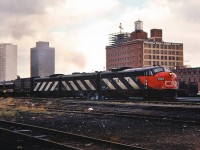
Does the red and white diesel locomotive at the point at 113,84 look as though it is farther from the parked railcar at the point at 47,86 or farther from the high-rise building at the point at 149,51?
Answer: the high-rise building at the point at 149,51

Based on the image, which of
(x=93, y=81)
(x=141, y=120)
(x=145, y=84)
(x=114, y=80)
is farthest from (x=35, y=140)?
(x=93, y=81)

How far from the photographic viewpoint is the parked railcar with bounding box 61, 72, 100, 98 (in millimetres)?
39378

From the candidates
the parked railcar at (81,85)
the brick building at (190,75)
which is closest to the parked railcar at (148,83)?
the parked railcar at (81,85)

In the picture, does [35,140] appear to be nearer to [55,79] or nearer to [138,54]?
[55,79]

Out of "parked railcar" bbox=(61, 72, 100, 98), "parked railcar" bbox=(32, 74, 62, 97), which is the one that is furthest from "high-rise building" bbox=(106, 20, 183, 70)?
"parked railcar" bbox=(61, 72, 100, 98)

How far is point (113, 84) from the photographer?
35719mm

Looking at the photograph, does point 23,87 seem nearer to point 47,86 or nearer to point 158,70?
point 47,86

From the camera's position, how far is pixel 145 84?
1241 inches

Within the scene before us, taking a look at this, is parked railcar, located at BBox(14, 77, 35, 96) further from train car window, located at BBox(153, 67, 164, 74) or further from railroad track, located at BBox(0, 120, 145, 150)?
railroad track, located at BBox(0, 120, 145, 150)

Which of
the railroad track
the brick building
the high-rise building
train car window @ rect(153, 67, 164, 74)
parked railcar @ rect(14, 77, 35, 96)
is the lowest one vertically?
the railroad track

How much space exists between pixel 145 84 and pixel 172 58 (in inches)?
6711

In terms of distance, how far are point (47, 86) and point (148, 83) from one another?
21.3m

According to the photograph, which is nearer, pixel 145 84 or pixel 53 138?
pixel 53 138

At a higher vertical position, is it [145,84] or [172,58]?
[172,58]
